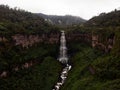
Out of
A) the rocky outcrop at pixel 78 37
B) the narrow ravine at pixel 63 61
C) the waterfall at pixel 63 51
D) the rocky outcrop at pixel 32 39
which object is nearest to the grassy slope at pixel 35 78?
the narrow ravine at pixel 63 61

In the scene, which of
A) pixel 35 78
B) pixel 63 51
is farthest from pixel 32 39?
pixel 35 78

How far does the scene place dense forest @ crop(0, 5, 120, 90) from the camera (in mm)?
106387

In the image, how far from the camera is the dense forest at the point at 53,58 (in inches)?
4188

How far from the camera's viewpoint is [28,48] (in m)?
143

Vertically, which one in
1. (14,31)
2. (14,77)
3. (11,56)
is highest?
(14,31)

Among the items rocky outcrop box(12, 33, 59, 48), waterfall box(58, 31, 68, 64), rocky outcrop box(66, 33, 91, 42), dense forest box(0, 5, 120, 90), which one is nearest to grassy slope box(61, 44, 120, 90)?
dense forest box(0, 5, 120, 90)

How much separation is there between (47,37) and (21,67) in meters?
34.1

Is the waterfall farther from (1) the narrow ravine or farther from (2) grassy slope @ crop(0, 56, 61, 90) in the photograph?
(2) grassy slope @ crop(0, 56, 61, 90)

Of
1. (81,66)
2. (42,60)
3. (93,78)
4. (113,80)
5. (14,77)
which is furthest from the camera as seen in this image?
(42,60)

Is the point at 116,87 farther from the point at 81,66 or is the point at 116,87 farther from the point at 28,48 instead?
the point at 28,48

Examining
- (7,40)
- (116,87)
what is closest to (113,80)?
(116,87)

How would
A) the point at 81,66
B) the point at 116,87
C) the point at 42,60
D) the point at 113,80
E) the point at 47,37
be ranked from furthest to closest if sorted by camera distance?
the point at 47,37, the point at 42,60, the point at 81,66, the point at 113,80, the point at 116,87

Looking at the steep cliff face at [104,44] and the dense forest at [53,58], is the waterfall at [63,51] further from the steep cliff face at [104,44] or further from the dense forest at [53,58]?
the steep cliff face at [104,44]

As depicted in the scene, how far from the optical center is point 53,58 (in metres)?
155
